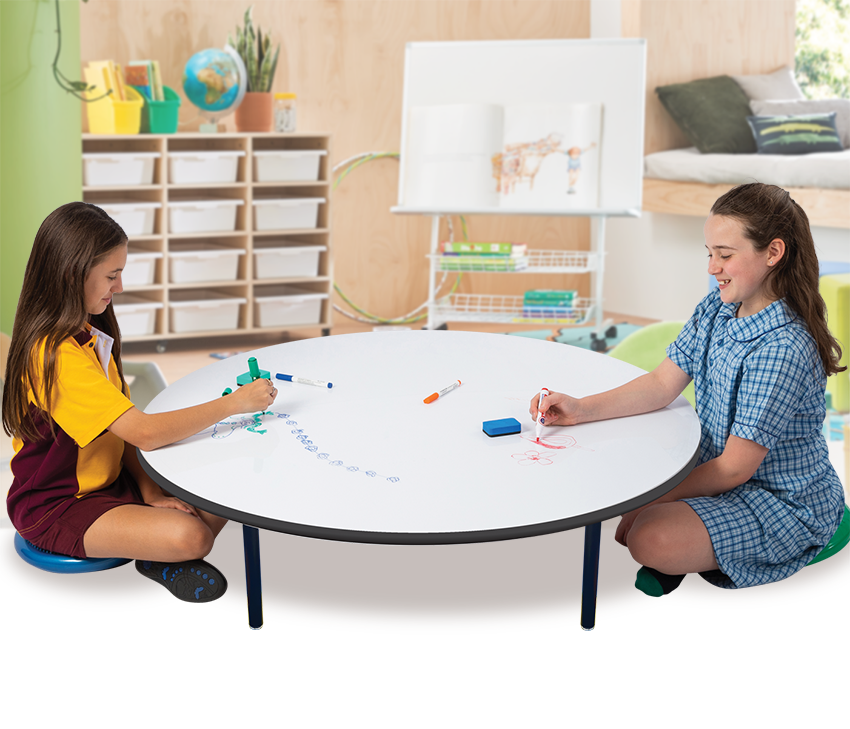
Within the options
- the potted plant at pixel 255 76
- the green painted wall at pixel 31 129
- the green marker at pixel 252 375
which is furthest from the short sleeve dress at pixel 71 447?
the potted plant at pixel 255 76

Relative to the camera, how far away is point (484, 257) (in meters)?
3.56

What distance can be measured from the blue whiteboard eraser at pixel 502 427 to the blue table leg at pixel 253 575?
1.27 ft

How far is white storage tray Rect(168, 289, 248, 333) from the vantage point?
3.86 m

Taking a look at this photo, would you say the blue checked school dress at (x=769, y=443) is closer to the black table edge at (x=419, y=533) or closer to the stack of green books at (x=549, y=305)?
the black table edge at (x=419, y=533)

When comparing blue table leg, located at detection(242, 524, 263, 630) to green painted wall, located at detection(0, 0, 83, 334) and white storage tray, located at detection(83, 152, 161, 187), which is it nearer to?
green painted wall, located at detection(0, 0, 83, 334)

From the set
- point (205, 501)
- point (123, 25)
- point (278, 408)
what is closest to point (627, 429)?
point (278, 408)

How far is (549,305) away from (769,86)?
1703mm

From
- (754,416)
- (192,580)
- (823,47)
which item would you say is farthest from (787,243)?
(823,47)

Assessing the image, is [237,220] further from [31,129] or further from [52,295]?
[52,295]

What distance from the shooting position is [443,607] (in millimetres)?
1558

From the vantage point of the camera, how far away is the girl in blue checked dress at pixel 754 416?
146cm

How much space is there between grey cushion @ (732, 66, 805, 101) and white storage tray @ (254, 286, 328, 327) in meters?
2.15

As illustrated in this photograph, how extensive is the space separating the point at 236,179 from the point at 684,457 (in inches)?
116

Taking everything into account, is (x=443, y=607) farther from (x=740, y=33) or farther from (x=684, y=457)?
(x=740, y=33)
